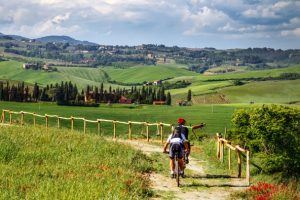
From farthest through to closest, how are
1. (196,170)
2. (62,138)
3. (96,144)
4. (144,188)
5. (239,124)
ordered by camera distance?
(239,124), (62,138), (96,144), (196,170), (144,188)

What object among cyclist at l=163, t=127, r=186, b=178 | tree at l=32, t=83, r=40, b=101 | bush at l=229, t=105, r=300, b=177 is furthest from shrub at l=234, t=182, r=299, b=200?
tree at l=32, t=83, r=40, b=101

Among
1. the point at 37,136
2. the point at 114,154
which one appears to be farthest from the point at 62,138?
the point at 114,154

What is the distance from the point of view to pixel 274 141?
65.0 feet

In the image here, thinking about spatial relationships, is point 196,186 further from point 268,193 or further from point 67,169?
point 67,169

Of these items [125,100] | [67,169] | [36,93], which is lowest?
[125,100]

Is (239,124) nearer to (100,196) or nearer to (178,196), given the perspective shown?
(178,196)

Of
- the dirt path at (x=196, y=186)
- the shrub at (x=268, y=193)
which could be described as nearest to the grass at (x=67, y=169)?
the dirt path at (x=196, y=186)

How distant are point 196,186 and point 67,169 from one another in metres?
4.50

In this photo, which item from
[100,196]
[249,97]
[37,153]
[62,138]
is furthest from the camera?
[249,97]

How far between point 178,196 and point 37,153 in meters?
6.74

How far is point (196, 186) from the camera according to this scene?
1576 cm

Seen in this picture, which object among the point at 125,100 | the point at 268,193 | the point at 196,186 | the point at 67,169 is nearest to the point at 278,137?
the point at 196,186

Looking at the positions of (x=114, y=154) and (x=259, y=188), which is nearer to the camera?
(x=259, y=188)

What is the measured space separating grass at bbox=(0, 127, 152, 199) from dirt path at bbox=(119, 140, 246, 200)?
0.65 meters
